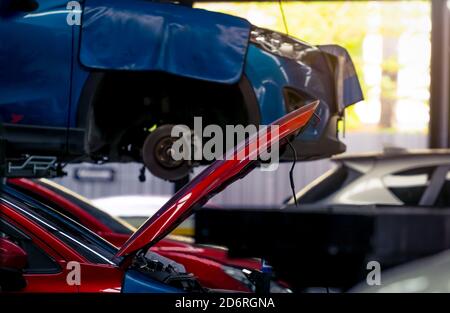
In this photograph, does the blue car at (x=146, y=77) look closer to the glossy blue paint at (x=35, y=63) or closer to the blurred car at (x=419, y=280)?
the glossy blue paint at (x=35, y=63)

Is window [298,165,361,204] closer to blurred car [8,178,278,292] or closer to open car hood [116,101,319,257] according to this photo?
blurred car [8,178,278,292]

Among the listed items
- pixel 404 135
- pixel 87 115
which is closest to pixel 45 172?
pixel 87 115

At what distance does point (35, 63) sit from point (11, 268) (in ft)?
4.45

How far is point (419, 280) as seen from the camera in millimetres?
3932

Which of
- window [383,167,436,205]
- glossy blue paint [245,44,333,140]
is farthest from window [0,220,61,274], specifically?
window [383,167,436,205]

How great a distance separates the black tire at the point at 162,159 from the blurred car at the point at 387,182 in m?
2.66

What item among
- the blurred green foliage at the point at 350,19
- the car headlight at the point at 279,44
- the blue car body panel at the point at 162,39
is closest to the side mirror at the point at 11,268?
the blue car body panel at the point at 162,39

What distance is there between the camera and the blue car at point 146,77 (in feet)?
14.5

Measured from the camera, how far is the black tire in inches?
189

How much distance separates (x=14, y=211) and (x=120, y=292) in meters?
0.61

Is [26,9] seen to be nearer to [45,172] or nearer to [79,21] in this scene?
[79,21]

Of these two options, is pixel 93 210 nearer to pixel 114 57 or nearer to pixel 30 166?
pixel 30 166

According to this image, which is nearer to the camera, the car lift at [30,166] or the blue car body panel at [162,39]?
the car lift at [30,166]

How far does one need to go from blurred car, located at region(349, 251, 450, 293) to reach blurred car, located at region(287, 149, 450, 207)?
2842mm
